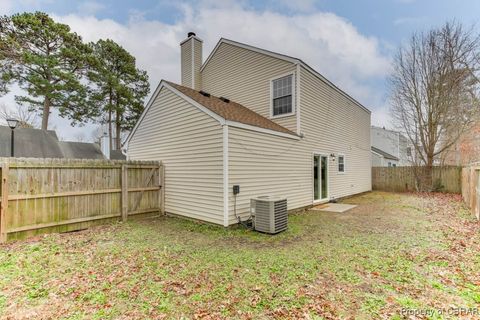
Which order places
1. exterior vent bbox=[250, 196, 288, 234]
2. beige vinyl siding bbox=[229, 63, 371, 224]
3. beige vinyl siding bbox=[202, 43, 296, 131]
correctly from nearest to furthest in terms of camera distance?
exterior vent bbox=[250, 196, 288, 234] → beige vinyl siding bbox=[229, 63, 371, 224] → beige vinyl siding bbox=[202, 43, 296, 131]

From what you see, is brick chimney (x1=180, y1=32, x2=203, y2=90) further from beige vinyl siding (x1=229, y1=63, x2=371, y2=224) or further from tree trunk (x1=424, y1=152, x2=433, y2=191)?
tree trunk (x1=424, y1=152, x2=433, y2=191)

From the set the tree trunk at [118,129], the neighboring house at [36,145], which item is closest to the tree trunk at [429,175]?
A: the neighboring house at [36,145]

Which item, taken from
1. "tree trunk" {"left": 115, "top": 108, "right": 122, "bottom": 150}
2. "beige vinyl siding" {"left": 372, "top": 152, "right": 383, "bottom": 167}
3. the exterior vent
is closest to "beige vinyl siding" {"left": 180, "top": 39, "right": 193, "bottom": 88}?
the exterior vent

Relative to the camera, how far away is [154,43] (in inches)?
566

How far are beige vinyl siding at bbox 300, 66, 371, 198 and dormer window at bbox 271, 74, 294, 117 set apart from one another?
473 millimetres

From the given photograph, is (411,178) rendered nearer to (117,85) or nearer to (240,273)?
(240,273)

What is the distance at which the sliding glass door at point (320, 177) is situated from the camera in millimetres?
10218

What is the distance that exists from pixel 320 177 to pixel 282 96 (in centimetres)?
398

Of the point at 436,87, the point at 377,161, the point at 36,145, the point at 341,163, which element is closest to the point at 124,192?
the point at 341,163

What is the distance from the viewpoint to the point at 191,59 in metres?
12.7

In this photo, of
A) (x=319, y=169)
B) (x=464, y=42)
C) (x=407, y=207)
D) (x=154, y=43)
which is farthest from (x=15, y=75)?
(x=464, y=42)

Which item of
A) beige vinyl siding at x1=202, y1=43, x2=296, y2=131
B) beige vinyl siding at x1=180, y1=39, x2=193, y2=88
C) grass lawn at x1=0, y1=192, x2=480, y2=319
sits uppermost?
beige vinyl siding at x1=180, y1=39, x2=193, y2=88

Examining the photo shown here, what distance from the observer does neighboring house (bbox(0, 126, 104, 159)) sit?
12992 mm

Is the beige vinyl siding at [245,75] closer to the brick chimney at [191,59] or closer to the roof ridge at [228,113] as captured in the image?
the brick chimney at [191,59]
